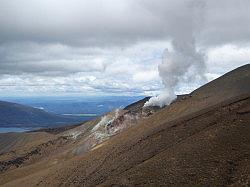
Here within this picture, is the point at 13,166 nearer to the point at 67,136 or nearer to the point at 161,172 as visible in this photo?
the point at 67,136

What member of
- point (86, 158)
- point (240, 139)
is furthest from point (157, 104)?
point (240, 139)

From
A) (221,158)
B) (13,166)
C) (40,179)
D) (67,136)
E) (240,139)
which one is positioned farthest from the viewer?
(67,136)

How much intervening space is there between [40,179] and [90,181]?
78.3 feet

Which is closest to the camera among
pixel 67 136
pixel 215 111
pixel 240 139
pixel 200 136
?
pixel 240 139

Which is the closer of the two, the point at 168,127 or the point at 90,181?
the point at 90,181

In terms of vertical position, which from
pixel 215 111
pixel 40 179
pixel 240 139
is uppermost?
pixel 215 111

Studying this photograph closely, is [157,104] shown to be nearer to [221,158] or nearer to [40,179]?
[40,179]

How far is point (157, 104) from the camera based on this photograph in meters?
196

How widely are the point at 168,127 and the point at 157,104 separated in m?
107

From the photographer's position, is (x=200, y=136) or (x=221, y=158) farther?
(x=200, y=136)

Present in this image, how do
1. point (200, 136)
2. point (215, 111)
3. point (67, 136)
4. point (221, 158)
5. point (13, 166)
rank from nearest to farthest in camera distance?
point (221, 158)
point (200, 136)
point (215, 111)
point (13, 166)
point (67, 136)

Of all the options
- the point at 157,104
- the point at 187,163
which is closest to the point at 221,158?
the point at 187,163

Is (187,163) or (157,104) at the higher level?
(157,104)

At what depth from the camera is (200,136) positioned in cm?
7088
